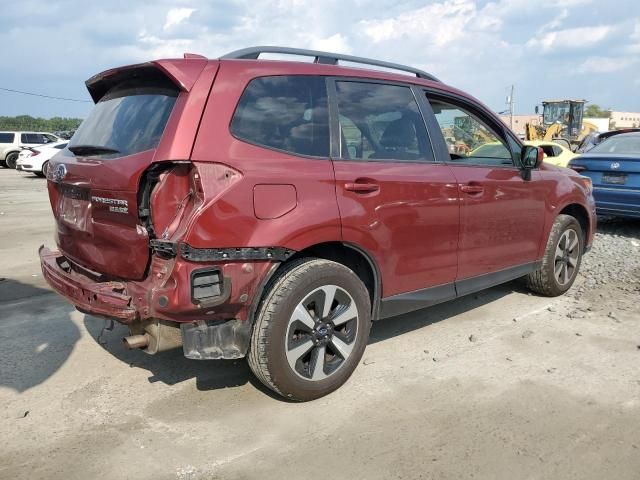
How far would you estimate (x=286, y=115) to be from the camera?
3.29 metres

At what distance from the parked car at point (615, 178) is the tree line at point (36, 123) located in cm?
5131

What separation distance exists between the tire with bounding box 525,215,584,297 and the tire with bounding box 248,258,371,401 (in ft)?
8.30

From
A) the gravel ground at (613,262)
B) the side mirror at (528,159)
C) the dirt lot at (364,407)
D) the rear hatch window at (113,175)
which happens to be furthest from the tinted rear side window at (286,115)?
the gravel ground at (613,262)

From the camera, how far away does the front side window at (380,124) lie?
11.7 ft

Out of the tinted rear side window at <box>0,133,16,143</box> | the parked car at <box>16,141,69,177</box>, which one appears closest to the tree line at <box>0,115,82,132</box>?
the tinted rear side window at <box>0,133,16,143</box>

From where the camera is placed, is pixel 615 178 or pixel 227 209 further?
pixel 615 178

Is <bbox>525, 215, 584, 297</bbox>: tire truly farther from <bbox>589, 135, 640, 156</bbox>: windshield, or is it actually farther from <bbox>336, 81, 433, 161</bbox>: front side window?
<bbox>589, 135, 640, 156</bbox>: windshield

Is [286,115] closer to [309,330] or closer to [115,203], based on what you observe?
[115,203]

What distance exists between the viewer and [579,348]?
429 cm

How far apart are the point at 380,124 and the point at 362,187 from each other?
0.60m

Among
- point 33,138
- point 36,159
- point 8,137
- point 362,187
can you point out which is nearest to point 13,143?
point 8,137

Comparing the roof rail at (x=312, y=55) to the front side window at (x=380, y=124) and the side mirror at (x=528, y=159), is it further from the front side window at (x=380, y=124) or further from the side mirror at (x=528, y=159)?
the side mirror at (x=528, y=159)

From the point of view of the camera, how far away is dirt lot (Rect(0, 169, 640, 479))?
9.16 feet

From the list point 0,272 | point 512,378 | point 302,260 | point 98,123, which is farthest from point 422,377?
point 0,272
